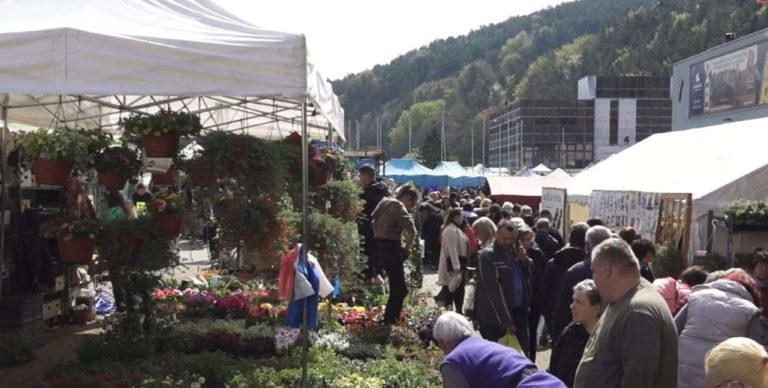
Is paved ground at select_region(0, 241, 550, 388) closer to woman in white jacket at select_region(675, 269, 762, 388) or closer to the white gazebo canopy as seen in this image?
the white gazebo canopy

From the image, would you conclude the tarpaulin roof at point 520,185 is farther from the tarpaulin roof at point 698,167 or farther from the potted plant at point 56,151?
the potted plant at point 56,151

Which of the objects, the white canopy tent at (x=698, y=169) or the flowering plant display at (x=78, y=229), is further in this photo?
the white canopy tent at (x=698, y=169)

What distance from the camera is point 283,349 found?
23.4 feet

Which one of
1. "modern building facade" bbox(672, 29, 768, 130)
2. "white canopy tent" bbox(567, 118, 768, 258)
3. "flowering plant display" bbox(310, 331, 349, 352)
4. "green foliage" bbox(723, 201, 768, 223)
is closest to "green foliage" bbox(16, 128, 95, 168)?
"flowering plant display" bbox(310, 331, 349, 352)

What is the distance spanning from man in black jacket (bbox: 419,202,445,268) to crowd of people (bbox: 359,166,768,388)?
543 cm

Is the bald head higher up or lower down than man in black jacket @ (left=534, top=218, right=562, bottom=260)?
higher up

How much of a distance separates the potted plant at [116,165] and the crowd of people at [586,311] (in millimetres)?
2678

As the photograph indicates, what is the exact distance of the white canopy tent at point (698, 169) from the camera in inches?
401

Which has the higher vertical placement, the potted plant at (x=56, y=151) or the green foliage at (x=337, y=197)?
the potted plant at (x=56, y=151)

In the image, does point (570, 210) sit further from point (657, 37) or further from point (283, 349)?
point (657, 37)

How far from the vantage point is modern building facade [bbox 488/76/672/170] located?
104m

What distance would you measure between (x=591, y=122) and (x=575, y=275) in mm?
103935

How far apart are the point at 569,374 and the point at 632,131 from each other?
104915 mm

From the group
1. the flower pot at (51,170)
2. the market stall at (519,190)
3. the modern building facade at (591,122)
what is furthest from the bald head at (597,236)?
the modern building facade at (591,122)
